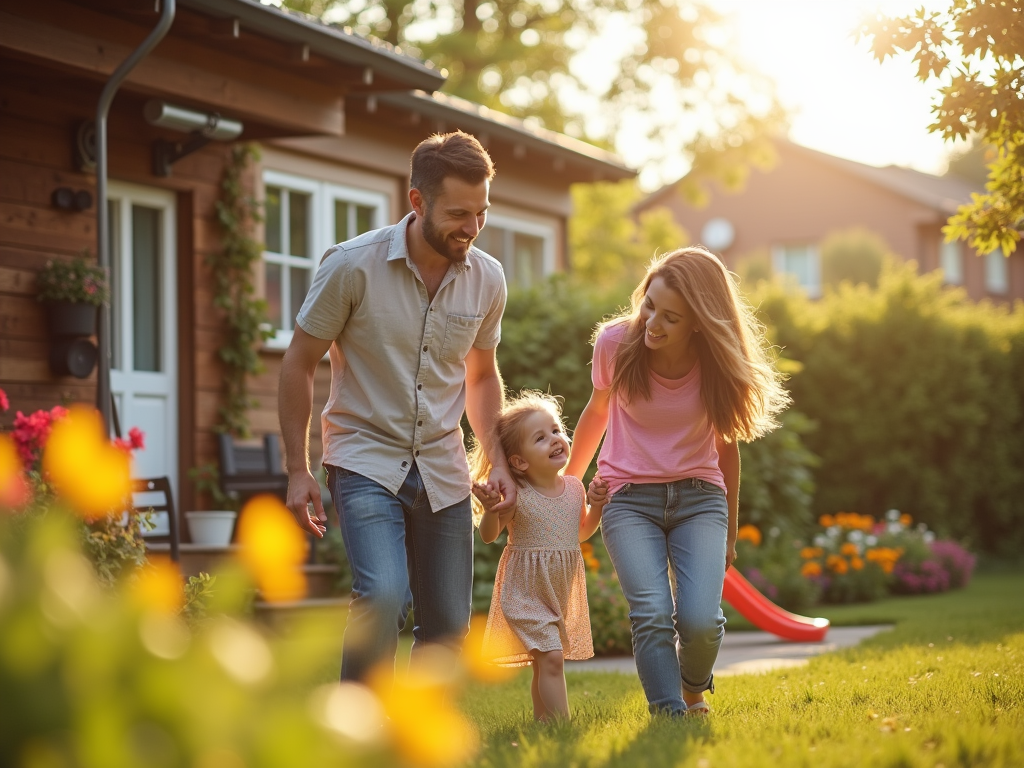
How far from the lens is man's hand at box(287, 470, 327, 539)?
4.05 metres

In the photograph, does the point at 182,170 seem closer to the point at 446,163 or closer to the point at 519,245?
the point at 519,245

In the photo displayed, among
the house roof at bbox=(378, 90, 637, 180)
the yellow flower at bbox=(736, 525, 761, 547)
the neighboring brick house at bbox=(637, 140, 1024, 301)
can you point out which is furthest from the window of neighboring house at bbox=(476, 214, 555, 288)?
the neighboring brick house at bbox=(637, 140, 1024, 301)

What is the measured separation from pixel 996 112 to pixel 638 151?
19.8 meters

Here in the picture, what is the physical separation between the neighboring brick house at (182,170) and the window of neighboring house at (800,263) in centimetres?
2390

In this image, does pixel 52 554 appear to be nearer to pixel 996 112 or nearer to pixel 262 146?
pixel 996 112

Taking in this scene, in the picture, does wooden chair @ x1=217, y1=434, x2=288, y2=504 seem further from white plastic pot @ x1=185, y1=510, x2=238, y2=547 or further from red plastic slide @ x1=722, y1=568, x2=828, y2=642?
red plastic slide @ x1=722, y1=568, x2=828, y2=642

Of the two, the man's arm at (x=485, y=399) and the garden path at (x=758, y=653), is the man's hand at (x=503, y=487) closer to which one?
the man's arm at (x=485, y=399)

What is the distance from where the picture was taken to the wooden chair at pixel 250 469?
31.9 ft

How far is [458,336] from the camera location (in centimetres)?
444

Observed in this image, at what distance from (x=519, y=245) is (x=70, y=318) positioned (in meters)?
7.21

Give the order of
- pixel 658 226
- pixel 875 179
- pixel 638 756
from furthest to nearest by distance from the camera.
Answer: pixel 875 179
pixel 658 226
pixel 638 756

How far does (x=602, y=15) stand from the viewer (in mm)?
23703

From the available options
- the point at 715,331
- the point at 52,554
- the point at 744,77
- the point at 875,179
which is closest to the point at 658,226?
the point at 875,179

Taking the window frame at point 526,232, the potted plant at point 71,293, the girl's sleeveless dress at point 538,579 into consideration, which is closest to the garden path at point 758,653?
the girl's sleeveless dress at point 538,579
